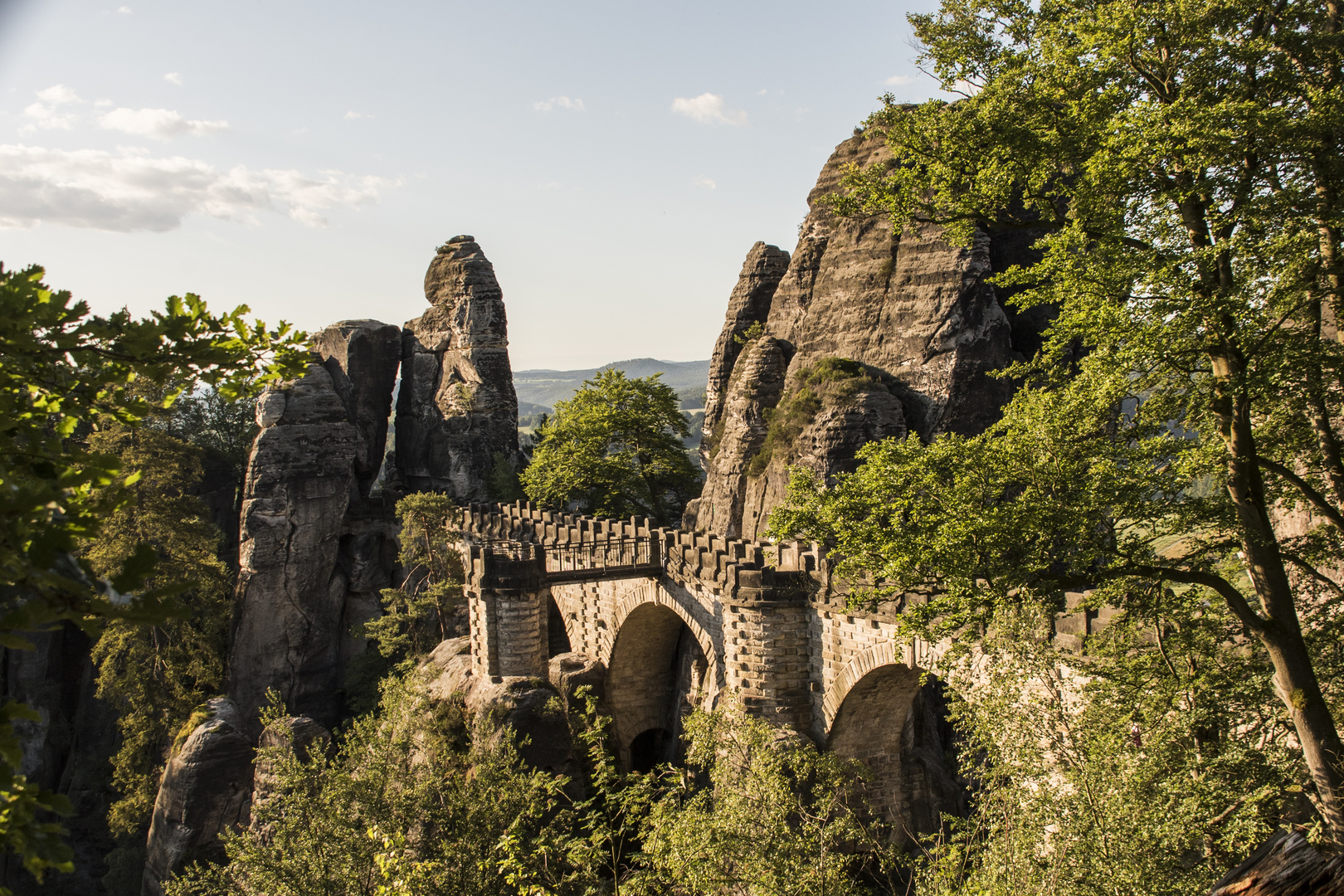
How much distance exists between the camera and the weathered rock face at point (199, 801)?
25969 mm

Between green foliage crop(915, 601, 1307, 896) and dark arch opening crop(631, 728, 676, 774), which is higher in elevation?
green foliage crop(915, 601, 1307, 896)

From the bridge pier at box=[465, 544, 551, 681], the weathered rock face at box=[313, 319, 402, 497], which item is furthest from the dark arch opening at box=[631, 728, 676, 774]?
the weathered rock face at box=[313, 319, 402, 497]

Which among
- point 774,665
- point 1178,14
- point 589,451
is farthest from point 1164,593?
point 589,451

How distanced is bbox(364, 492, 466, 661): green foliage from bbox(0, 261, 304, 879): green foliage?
2875 centimetres

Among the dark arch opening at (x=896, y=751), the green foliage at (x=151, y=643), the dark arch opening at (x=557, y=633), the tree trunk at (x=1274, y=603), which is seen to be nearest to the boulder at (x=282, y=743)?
the green foliage at (x=151, y=643)

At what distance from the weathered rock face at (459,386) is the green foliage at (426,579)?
7305 mm

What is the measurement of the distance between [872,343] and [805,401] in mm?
3498

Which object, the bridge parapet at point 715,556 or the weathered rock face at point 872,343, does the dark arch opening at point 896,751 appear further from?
the weathered rock face at point 872,343

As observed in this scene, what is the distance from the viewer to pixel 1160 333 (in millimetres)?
9742

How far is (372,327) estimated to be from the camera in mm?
47688

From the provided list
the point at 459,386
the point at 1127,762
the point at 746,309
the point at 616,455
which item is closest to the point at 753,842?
the point at 1127,762

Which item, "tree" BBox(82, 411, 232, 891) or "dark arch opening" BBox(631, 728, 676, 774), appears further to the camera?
"tree" BBox(82, 411, 232, 891)

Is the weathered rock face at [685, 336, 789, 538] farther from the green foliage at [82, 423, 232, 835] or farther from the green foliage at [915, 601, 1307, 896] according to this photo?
the green foliage at [915, 601, 1307, 896]

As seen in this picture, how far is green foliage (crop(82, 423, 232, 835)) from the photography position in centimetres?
3017
